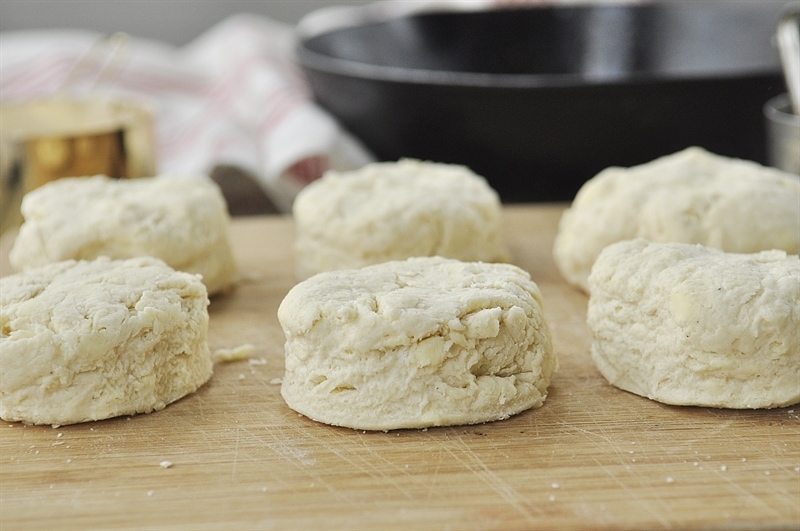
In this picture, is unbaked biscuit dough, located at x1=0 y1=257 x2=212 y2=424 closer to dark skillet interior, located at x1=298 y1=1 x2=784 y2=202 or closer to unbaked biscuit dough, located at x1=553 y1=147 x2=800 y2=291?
unbaked biscuit dough, located at x1=553 y1=147 x2=800 y2=291

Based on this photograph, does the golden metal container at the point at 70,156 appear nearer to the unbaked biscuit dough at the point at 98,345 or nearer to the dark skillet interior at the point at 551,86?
the dark skillet interior at the point at 551,86

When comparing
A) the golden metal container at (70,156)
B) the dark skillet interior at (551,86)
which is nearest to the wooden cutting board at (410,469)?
the golden metal container at (70,156)

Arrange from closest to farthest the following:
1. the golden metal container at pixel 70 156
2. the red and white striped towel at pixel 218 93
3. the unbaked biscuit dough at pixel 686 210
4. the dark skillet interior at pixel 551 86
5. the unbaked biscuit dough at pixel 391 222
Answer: the unbaked biscuit dough at pixel 686 210 < the unbaked biscuit dough at pixel 391 222 < the golden metal container at pixel 70 156 < the dark skillet interior at pixel 551 86 < the red and white striped towel at pixel 218 93

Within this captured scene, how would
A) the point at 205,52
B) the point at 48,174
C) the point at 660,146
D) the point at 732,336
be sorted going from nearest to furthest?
the point at 732,336, the point at 48,174, the point at 660,146, the point at 205,52

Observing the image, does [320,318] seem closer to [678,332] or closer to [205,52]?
[678,332]

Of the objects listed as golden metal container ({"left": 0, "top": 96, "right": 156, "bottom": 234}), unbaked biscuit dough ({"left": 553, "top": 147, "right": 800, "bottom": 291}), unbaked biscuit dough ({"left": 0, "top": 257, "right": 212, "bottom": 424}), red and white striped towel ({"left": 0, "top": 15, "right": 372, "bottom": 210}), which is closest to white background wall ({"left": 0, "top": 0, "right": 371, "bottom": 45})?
red and white striped towel ({"left": 0, "top": 15, "right": 372, "bottom": 210})

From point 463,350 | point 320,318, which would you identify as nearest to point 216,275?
point 320,318

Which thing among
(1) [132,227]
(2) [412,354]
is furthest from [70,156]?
(2) [412,354]
